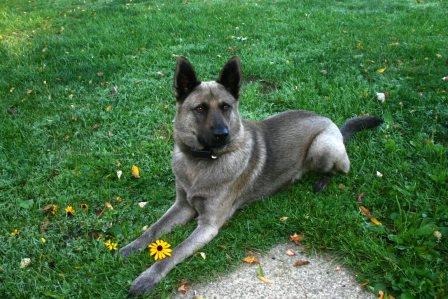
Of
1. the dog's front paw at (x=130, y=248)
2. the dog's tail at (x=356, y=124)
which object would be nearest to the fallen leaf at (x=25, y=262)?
the dog's front paw at (x=130, y=248)

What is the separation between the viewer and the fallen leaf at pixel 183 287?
3.06 meters

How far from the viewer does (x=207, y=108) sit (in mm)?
3502

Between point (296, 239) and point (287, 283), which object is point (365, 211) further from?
point (287, 283)

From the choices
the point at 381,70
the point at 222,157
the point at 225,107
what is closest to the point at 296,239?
the point at 222,157

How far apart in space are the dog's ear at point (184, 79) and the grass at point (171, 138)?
3.26 ft

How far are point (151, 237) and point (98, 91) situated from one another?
9.78 feet

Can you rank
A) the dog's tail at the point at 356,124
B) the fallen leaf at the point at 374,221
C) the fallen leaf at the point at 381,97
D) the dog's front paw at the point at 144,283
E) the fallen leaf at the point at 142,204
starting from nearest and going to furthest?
the dog's front paw at the point at 144,283, the fallen leaf at the point at 374,221, the fallen leaf at the point at 142,204, the dog's tail at the point at 356,124, the fallen leaf at the point at 381,97

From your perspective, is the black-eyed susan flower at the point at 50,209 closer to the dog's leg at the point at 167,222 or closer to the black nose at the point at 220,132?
the dog's leg at the point at 167,222

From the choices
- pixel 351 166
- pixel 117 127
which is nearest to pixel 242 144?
pixel 351 166

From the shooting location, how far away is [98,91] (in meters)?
5.82

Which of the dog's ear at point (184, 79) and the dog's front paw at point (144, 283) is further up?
the dog's ear at point (184, 79)

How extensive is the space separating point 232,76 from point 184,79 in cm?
40

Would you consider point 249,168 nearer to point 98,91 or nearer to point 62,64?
point 98,91

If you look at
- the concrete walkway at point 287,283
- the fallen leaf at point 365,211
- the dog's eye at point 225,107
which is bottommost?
the concrete walkway at point 287,283
